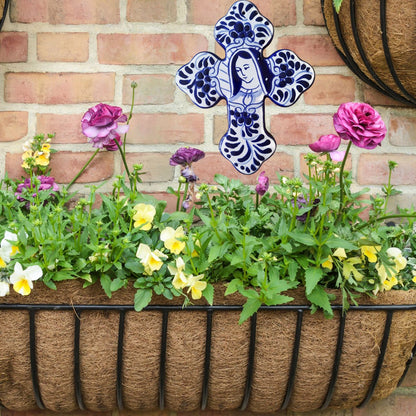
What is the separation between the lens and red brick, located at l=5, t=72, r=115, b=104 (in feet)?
4.04

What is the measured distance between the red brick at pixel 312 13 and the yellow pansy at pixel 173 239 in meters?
0.61

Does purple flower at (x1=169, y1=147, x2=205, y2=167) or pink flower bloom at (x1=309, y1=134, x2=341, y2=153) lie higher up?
pink flower bloom at (x1=309, y1=134, x2=341, y2=153)

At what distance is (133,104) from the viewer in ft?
4.01

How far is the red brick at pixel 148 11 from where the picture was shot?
4.07ft

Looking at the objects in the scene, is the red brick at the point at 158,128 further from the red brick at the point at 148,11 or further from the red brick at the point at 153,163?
the red brick at the point at 148,11

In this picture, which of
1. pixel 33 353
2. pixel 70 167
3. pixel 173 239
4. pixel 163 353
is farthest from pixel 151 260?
pixel 70 167

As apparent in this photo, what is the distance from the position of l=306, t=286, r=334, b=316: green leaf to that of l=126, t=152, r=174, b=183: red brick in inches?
18.0

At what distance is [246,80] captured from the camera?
4.12 ft

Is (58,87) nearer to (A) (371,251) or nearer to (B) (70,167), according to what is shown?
(B) (70,167)

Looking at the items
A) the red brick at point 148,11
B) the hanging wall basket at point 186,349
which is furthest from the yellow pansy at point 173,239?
the red brick at point 148,11

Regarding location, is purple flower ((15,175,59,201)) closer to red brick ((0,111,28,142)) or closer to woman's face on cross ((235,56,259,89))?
red brick ((0,111,28,142))

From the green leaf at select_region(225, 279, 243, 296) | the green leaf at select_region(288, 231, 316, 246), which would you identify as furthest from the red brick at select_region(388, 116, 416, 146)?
the green leaf at select_region(225, 279, 243, 296)

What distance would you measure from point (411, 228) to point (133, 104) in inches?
26.3

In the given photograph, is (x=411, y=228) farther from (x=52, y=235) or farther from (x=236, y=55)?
(x=52, y=235)
